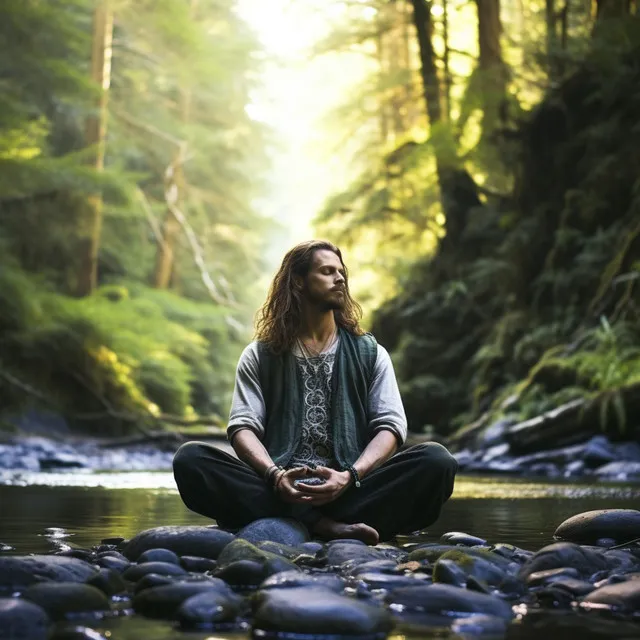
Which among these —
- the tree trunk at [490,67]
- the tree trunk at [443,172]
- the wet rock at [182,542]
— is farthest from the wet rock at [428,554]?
the tree trunk at [443,172]

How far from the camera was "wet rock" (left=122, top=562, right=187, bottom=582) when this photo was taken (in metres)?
3.12

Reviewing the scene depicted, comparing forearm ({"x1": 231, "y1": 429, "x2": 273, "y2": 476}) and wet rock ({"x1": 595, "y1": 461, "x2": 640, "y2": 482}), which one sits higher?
forearm ({"x1": 231, "y1": 429, "x2": 273, "y2": 476})

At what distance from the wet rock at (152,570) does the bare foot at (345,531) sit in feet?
3.87

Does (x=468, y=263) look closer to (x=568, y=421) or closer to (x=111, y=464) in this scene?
(x=568, y=421)

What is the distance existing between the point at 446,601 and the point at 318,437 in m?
1.75

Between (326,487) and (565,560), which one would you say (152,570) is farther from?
(565,560)

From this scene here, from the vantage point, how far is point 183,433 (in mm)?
15102

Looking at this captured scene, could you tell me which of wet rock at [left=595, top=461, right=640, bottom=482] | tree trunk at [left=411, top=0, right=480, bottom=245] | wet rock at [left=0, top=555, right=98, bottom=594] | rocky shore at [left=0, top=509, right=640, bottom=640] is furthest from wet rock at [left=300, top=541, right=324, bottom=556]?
tree trunk at [left=411, top=0, right=480, bottom=245]

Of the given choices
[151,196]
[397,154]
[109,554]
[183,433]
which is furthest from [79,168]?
[109,554]

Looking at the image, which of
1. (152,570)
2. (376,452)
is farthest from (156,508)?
(152,570)

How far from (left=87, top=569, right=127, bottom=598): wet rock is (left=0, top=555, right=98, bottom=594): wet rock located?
0.05 m

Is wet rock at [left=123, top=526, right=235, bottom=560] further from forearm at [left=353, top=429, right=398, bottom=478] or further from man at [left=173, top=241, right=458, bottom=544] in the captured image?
forearm at [left=353, top=429, right=398, bottom=478]

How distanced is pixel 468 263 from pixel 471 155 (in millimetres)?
2370

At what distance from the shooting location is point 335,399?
174 inches
